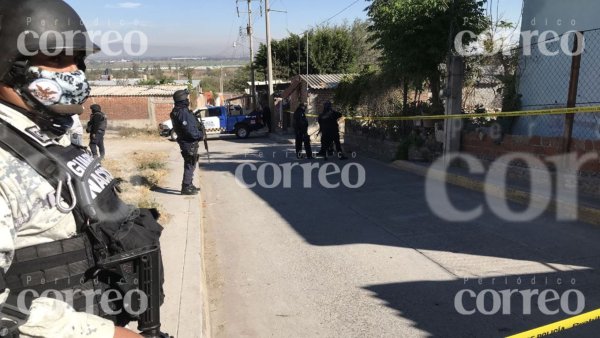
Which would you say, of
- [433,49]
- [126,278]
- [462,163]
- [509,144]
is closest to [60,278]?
[126,278]

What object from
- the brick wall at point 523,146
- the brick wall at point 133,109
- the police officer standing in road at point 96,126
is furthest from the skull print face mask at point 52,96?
the brick wall at point 133,109

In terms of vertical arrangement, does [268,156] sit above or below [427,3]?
below

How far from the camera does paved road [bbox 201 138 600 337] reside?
11.4 feet

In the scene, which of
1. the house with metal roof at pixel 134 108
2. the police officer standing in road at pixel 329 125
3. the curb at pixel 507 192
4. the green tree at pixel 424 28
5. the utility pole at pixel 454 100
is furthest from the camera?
the house with metal roof at pixel 134 108

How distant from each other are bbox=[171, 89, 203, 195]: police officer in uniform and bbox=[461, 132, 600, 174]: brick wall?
4848 millimetres

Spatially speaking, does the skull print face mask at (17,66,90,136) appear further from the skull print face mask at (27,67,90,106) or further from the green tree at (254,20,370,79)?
the green tree at (254,20,370,79)

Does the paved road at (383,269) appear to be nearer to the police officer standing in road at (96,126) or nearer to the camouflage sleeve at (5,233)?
the camouflage sleeve at (5,233)

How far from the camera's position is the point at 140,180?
9.19 m

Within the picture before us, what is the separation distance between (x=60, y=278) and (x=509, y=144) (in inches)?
290

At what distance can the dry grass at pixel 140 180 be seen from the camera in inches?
262

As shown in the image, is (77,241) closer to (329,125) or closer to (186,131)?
(186,131)

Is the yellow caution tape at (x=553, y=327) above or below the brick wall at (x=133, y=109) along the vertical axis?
below

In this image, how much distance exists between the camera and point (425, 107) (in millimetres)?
11016

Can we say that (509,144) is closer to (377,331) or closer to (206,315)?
(377,331)
